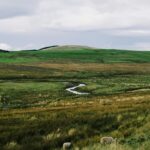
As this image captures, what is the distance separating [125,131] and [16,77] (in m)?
123

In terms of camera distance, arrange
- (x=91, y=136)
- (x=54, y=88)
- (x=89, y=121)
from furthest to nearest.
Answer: (x=54, y=88), (x=89, y=121), (x=91, y=136)

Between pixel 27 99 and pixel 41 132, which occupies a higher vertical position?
pixel 41 132

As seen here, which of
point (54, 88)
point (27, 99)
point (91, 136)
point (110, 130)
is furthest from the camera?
point (54, 88)

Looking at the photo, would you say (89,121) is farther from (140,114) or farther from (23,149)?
(23,149)

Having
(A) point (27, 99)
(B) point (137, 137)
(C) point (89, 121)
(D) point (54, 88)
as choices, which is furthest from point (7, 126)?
(D) point (54, 88)

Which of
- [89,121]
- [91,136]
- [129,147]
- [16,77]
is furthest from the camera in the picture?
[16,77]

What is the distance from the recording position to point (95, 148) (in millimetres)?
17484

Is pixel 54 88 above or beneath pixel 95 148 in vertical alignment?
beneath

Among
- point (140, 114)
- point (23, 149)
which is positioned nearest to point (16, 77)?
point (140, 114)

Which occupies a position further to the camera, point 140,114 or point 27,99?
point 27,99

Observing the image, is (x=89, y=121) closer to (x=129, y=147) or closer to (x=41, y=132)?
(x=41, y=132)

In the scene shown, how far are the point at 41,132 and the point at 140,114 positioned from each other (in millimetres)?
8956

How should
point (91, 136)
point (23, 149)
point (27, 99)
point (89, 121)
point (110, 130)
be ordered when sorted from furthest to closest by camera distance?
point (27, 99) → point (89, 121) → point (110, 130) → point (91, 136) → point (23, 149)

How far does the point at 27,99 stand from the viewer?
79625 mm
